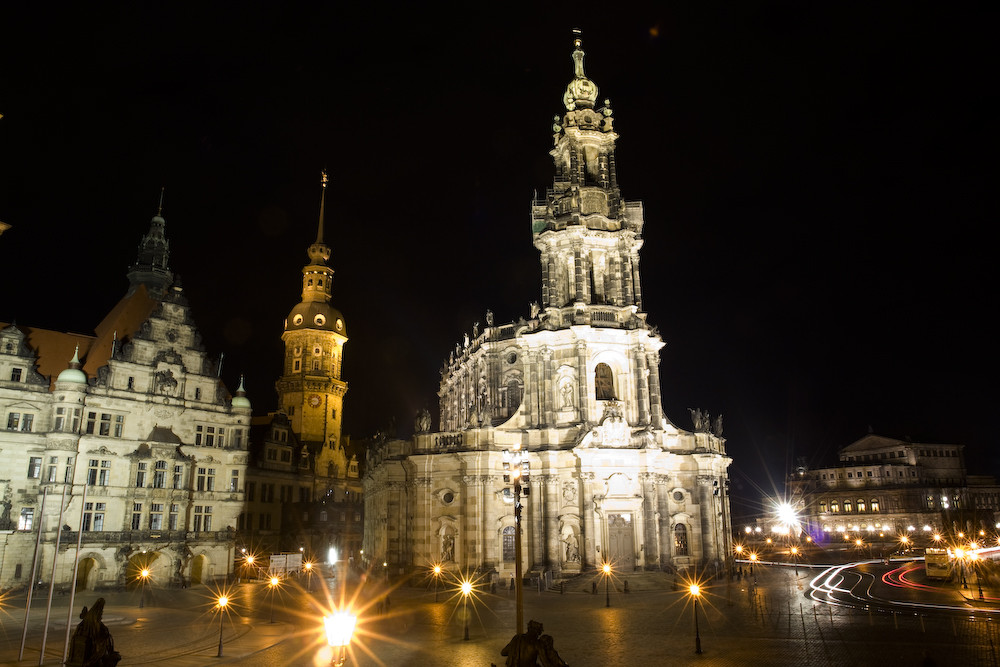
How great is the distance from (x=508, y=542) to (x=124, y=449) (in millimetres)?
27218

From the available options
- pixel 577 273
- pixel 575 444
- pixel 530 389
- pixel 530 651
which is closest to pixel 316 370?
pixel 530 389

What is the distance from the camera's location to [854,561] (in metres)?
70.8

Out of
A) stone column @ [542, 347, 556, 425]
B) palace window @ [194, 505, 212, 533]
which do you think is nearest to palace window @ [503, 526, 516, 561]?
stone column @ [542, 347, 556, 425]

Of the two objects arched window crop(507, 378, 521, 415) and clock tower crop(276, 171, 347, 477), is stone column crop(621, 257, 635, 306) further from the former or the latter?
clock tower crop(276, 171, 347, 477)

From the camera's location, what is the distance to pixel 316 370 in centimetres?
8212

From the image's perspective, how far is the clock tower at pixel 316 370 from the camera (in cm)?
8000

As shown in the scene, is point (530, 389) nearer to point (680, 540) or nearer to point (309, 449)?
point (680, 540)

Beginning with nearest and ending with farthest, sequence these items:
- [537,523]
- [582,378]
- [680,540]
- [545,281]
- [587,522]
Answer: [587,522] → [537,523] → [680,540] → [582,378] → [545,281]

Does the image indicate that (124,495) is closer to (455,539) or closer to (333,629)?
(455,539)

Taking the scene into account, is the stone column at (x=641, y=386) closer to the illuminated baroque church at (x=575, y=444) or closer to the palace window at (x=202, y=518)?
the illuminated baroque church at (x=575, y=444)

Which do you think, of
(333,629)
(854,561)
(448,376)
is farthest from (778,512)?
(333,629)

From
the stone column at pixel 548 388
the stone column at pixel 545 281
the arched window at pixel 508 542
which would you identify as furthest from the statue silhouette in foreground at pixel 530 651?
the stone column at pixel 545 281

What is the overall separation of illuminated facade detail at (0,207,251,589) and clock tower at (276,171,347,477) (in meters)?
24.5

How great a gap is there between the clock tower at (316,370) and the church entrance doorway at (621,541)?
38181mm
